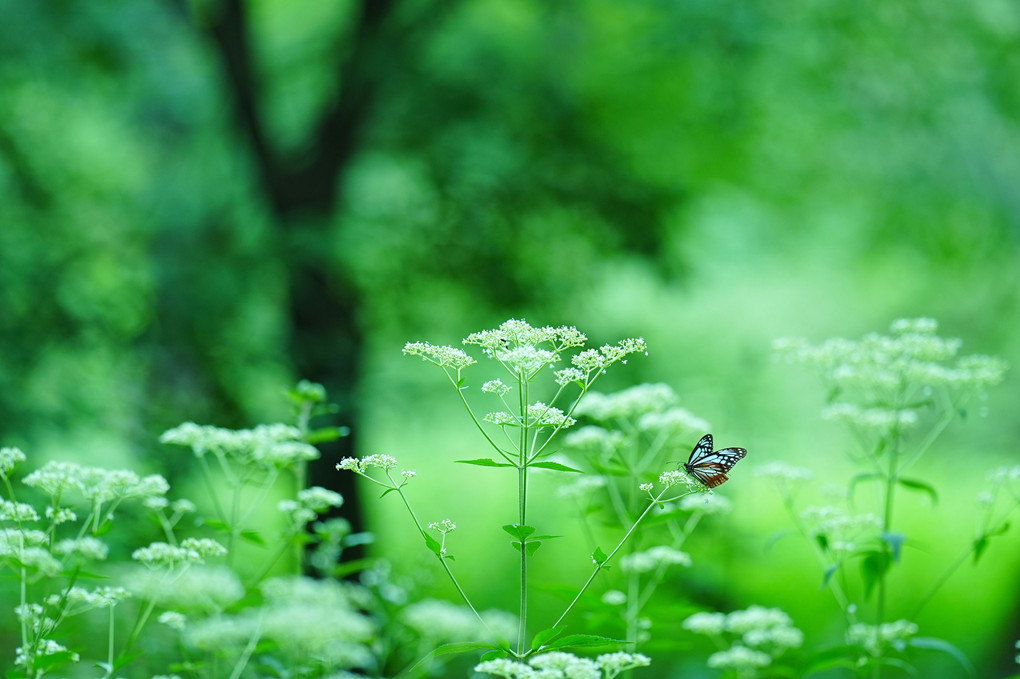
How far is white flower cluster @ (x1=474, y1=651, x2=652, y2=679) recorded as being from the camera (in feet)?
5.28

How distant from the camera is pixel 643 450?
520 cm

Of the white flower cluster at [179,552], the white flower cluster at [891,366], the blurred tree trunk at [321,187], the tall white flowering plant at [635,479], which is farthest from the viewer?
the blurred tree trunk at [321,187]

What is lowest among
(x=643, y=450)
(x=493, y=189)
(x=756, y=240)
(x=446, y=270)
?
(x=643, y=450)

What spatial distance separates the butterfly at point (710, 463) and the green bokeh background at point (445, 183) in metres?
3.73

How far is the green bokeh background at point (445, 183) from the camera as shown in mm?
5637

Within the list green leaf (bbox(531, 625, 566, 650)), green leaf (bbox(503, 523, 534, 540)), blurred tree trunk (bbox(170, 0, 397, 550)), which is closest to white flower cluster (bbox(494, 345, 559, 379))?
green leaf (bbox(503, 523, 534, 540))

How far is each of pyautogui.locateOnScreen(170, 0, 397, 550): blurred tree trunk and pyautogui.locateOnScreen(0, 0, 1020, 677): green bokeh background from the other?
3 cm

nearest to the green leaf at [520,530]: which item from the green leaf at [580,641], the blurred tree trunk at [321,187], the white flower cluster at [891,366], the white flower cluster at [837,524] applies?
the green leaf at [580,641]

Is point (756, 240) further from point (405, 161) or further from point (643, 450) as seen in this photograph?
point (643, 450)

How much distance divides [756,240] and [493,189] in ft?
17.2

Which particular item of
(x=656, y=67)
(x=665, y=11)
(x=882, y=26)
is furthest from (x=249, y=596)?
(x=882, y=26)

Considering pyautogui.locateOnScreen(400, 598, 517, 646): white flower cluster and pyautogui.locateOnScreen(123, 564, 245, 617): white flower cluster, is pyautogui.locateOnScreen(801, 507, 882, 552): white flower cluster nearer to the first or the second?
pyautogui.locateOnScreen(400, 598, 517, 646): white flower cluster

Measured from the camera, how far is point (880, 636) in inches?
94.3

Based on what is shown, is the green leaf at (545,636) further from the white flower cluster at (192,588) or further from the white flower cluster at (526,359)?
the white flower cluster at (192,588)
